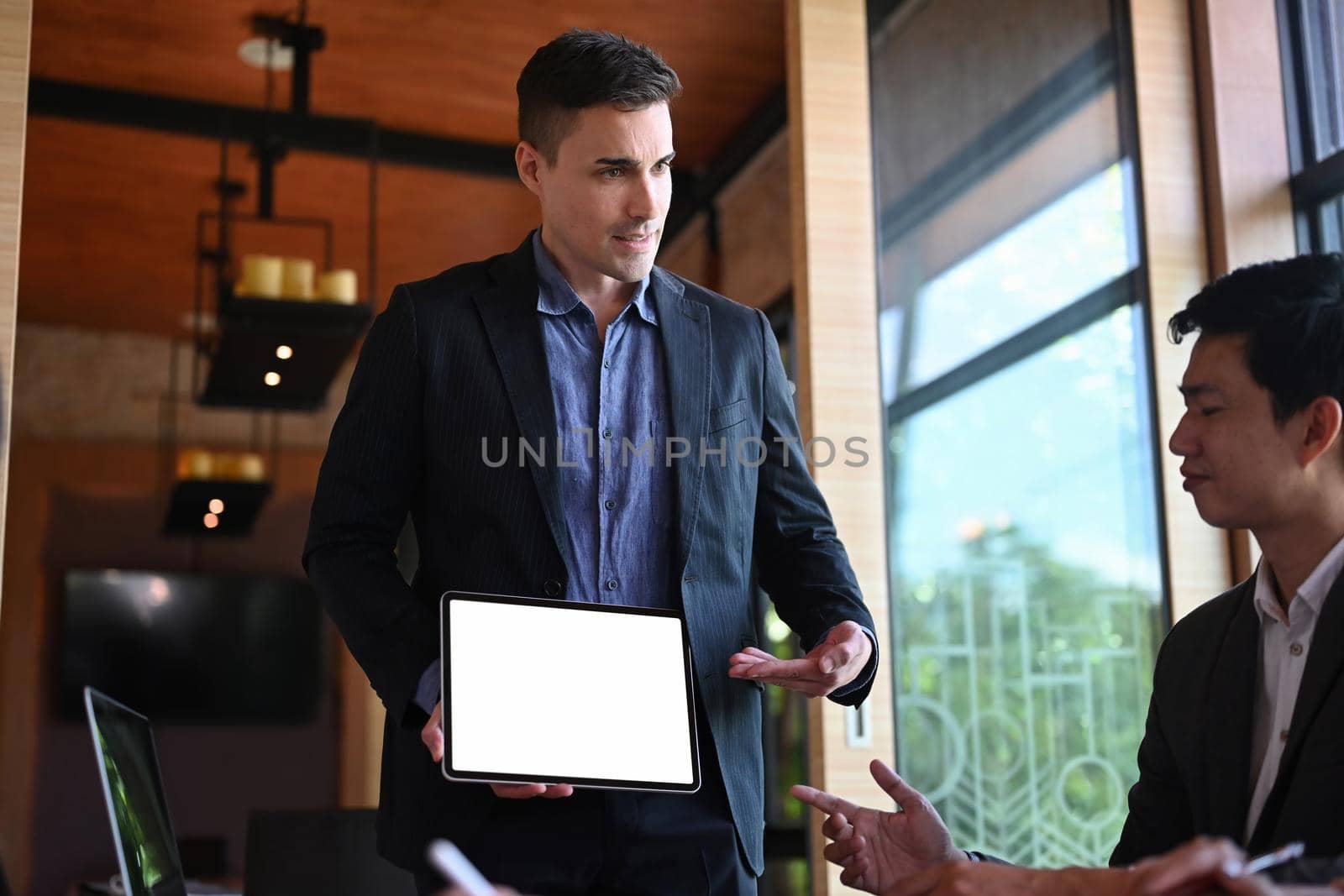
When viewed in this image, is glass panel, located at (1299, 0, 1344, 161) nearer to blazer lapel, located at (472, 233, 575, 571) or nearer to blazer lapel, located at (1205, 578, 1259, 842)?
blazer lapel, located at (1205, 578, 1259, 842)

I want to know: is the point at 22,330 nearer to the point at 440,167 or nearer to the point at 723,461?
the point at 440,167

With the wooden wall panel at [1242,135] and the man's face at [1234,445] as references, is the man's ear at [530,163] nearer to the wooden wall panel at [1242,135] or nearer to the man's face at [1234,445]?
the man's face at [1234,445]

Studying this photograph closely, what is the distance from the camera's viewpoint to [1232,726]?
167 cm

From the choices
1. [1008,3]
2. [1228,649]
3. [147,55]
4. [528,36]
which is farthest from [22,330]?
[1228,649]

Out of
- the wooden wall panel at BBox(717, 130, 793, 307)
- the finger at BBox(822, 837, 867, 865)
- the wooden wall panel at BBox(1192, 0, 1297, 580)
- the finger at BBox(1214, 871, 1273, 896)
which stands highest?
the wooden wall panel at BBox(717, 130, 793, 307)

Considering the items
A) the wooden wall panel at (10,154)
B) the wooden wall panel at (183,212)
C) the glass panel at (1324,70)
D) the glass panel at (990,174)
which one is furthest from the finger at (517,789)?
the wooden wall panel at (183,212)

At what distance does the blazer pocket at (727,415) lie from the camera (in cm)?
181

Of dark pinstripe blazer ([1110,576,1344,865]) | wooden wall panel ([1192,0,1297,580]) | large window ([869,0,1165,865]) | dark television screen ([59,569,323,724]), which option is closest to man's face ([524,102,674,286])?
dark pinstripe blazer ([1110,576,1344,865])

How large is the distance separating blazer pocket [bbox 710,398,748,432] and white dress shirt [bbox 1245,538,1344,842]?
0.66 meters

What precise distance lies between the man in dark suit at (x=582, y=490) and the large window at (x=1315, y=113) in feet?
7.22

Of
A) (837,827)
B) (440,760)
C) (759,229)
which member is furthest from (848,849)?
(759,229)

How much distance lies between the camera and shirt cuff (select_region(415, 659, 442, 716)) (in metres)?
1.54

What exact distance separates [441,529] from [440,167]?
4.04 m

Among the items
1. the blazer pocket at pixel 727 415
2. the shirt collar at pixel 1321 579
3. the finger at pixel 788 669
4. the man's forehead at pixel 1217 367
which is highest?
the man's forehead at pixel 1217 367
